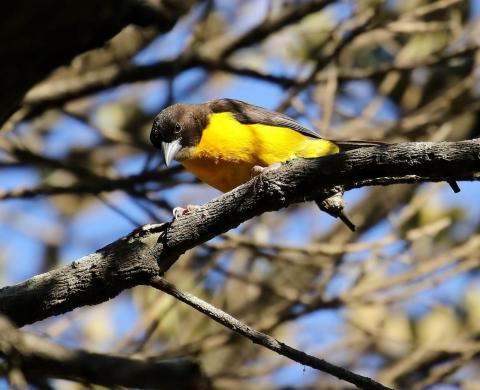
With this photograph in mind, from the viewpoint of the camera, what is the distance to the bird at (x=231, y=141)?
5.40 m

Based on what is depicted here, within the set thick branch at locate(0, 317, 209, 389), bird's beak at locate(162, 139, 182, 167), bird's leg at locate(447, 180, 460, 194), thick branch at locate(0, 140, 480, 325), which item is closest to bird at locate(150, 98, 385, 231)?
bird's beak at locate(162, 139, 182, 167)

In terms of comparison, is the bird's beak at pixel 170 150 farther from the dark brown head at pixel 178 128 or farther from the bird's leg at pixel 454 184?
the bird's leg at pixel 454 184

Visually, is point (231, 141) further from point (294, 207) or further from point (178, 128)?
point (294, 207)

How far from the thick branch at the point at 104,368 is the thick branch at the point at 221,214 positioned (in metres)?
0.36

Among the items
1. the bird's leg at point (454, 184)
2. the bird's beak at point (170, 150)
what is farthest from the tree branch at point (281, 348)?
the bird's beak at point (170, 150)

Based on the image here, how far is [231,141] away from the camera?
5461mm

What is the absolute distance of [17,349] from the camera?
8.87 feet

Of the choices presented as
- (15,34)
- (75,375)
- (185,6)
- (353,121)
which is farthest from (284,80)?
(15,34)

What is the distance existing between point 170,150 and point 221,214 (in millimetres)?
2226

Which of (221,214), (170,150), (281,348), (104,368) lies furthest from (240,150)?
(104,368)

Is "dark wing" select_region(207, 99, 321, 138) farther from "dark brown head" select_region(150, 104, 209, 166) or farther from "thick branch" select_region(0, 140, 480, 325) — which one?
"thick branch" select_region(0, 140, 480, 325)

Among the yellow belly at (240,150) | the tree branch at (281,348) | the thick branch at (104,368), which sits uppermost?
the yellow belly at (240,150)

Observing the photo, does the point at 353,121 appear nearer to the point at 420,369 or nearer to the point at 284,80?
the point at 284,80

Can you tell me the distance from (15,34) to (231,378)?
4092 mm
